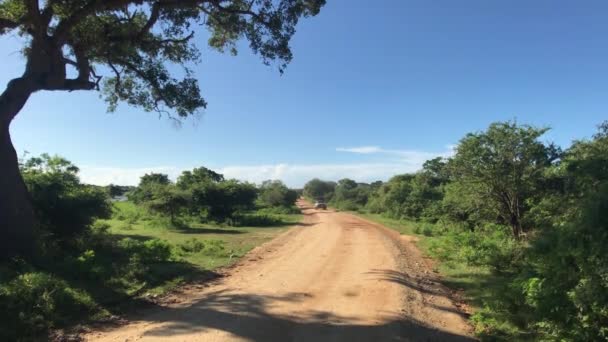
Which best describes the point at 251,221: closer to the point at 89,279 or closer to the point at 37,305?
the point at 89,279

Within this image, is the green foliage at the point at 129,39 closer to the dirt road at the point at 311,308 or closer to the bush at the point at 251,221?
the dirt road at the point at 311,308

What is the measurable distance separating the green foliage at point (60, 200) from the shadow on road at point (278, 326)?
19.7ft

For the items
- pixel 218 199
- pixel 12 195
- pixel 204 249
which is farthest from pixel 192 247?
pixel 218 199

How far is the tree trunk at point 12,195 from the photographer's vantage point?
9461 millimetres

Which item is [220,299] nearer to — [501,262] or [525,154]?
[501,262]

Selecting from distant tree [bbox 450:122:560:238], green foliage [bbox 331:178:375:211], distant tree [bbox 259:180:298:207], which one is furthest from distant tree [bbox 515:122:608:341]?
green foliage [bbox 331:178:375:211]

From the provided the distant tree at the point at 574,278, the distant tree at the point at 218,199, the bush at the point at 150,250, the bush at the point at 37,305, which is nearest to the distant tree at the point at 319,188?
the distant tree at the point at 218,199

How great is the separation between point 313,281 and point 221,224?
23.6 meters

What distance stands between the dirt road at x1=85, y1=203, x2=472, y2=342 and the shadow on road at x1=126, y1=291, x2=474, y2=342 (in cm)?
2

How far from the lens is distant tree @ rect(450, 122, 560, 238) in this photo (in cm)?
1466

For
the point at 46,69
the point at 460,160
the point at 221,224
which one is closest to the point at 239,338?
the point at 46,69

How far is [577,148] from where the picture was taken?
594 inches

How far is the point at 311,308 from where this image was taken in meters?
7.76

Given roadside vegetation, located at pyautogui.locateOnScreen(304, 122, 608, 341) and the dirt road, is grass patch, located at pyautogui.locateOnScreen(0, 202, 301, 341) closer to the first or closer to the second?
the dirt road
